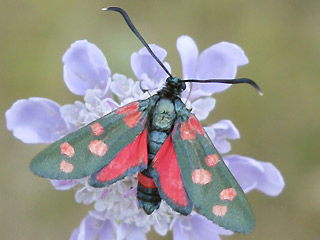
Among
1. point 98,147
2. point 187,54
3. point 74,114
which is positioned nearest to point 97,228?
point 74,114

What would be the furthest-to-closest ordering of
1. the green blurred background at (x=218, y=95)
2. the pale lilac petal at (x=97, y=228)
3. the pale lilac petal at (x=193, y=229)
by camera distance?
the green blurred background at (x=218, y=95) → the pale lilac petal at (x=193, y=229) → the pale lilac petal at (x=97, y=228)

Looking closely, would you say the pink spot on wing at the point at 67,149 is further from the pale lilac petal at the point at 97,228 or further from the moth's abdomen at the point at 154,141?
the pale lilac petal at the point at 97,228

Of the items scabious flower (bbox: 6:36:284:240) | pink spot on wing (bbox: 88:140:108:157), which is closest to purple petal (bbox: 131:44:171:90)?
scabious flower (bbox: 6:36:284:240)

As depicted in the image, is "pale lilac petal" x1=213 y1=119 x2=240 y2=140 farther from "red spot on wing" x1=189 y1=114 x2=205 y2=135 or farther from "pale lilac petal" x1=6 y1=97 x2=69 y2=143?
"pale lilac petal" x1=6 y1=97 x2=69 y2=143

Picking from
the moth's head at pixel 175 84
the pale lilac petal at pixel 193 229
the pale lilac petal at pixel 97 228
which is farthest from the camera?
the pale lilac petal at pixel 193 229

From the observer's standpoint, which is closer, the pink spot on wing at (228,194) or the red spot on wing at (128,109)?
the pink spot on wing at (228,194)

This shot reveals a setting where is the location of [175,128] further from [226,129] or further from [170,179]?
[226,129]

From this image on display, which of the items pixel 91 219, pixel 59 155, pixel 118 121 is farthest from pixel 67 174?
pixel 91 219

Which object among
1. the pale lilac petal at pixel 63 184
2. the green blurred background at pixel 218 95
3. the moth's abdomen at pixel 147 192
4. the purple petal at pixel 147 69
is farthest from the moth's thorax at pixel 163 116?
the green blurred background at pixel 218 95
